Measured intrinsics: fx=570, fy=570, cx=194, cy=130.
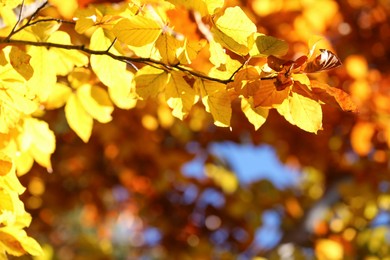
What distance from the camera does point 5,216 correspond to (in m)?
1.04

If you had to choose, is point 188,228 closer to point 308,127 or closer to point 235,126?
point 235,126

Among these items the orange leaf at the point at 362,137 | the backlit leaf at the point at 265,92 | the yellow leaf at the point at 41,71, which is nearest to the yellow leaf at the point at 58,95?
the yellow leaf at the point at 41,71

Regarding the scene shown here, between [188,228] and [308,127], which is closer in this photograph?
[308,127]

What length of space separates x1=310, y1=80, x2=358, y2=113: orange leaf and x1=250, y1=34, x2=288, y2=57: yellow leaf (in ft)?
0.24

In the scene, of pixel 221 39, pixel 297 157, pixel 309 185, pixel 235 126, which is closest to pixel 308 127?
pixel 221 39

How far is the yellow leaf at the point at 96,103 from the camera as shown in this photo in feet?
4.86

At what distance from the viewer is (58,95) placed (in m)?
1.55

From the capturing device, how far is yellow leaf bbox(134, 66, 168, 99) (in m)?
0.99

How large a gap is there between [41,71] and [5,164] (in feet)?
0.86

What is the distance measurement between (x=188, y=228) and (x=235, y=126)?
1039 millimetres

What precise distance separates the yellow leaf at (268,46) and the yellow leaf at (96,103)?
64 cm

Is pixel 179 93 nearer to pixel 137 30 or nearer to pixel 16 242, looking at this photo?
pixel 137 30

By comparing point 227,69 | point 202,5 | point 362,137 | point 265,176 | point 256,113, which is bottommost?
point 265,176

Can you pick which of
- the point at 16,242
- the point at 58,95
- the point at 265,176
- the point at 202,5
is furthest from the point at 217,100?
the point at 265,176
